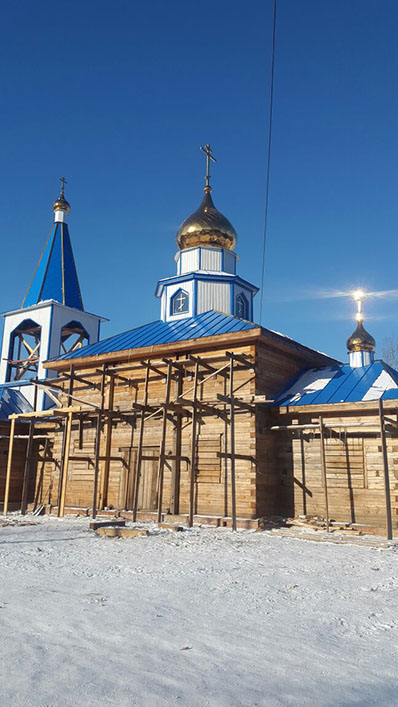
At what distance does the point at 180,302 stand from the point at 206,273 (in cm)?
154

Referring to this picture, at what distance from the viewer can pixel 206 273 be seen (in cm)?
2205

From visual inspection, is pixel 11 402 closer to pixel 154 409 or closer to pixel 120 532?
pixel 154 409

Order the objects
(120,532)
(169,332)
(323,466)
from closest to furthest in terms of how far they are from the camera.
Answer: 1. (120,532)
2. (323,466)
3. (169,332)

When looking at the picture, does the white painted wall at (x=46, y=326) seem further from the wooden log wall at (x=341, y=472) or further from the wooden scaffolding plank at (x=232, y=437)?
the wooden log wall at (x=341, y=472)

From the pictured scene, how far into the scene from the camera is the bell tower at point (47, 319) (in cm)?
2384

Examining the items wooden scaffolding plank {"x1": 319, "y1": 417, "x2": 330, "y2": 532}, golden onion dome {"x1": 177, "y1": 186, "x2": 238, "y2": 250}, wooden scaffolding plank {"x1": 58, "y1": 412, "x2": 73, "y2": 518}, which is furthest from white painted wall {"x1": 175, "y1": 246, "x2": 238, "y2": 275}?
wooden scaffolding plank {"x1": 319, "y1": 417, "x2": 330, "y2": 532}

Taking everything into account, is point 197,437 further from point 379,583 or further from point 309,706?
point 309,706

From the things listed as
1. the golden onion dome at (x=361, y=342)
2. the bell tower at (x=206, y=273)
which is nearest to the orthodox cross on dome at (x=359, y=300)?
the golden onion dome at (x=361, y=342)

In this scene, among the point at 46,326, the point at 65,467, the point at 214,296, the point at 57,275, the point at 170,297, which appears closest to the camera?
the point at 65,467

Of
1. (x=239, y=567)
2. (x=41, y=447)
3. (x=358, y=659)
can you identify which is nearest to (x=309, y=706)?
(x=358, y=659)

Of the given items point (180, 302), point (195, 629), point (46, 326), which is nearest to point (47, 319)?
point (46, 326)

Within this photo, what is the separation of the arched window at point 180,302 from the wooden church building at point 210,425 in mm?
44

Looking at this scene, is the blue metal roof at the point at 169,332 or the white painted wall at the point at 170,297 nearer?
the blue metal roof at the point at 169,332

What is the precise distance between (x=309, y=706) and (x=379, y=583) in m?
4.58
